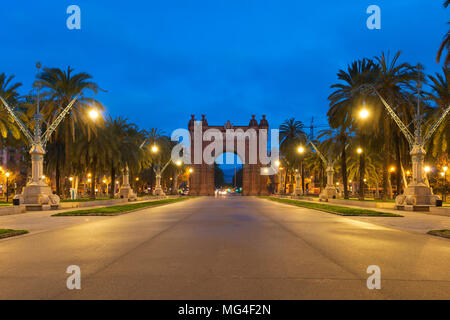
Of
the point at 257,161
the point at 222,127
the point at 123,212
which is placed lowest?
the point at 123,212

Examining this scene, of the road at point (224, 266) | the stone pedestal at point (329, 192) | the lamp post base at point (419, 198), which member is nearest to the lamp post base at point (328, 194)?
the stone pedestal at point (329, 192)

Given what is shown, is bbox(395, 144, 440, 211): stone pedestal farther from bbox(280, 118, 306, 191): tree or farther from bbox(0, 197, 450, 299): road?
A: bbox(280, 118, 306, 191): tree

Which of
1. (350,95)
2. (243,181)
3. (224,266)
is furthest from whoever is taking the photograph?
(243,181)

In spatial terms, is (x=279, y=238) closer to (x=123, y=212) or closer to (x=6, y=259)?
(x=6, y=259)

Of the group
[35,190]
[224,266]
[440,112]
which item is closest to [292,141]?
[440,112]

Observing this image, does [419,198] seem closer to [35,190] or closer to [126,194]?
[35,190]

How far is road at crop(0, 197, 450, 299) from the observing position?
5938 millimetres

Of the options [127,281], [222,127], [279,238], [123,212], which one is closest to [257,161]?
[222,127]

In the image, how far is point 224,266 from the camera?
7.88 meters

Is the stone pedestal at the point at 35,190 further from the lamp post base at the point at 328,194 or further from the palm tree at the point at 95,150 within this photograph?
the lamp post base at the point at 328,194

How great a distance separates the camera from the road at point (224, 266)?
19.5 ft

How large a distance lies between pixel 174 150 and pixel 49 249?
217 ft
